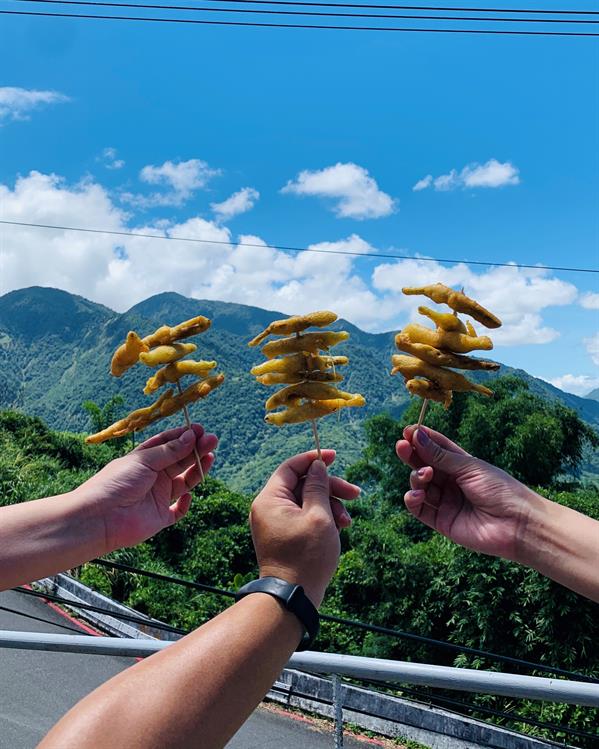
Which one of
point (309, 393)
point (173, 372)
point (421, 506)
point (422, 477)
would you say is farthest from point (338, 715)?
point (173, 372)

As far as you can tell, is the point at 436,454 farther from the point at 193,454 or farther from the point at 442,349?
the point at 193,454

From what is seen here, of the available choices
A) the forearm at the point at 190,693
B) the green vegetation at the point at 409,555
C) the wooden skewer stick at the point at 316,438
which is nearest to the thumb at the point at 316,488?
the wooden skewer stick at the point at 316,438

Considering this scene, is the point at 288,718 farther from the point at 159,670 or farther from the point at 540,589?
the point at 159,670

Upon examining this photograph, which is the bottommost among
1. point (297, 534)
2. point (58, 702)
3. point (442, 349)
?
point (58, 702)

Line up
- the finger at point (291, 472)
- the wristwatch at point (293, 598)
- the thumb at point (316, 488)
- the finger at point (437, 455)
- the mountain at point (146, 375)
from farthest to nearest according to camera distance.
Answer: the mountain at point (146, 375)
the finger at point (437, 455)
the finger at point (291, 472)
the thumb at point (316, 488)
the wristwatch at point (293, 598)

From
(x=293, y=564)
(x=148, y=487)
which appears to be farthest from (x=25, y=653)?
(x=293, y=564)

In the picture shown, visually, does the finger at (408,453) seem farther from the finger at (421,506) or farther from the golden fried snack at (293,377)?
the golden fried snack at (293,377)
